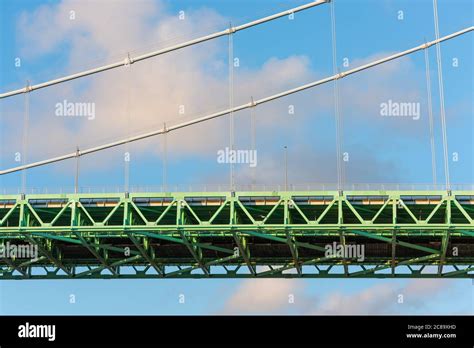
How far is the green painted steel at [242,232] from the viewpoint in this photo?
75.8 metres

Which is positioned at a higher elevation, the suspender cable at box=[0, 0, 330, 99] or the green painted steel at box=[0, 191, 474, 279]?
the suspender cable at box=[0, 0, 330, 99]

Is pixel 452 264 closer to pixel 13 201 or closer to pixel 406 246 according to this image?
pixel 406 246

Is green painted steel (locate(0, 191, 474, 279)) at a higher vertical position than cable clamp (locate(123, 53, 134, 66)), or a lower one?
lower

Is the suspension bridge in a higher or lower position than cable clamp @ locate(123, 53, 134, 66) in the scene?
lower

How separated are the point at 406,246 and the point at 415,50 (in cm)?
1835

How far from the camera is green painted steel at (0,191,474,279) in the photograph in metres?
75.8

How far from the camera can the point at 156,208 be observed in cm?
7788

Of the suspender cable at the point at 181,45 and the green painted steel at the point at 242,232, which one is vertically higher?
the suspender cable at the point at 181,45

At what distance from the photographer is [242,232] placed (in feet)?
250
